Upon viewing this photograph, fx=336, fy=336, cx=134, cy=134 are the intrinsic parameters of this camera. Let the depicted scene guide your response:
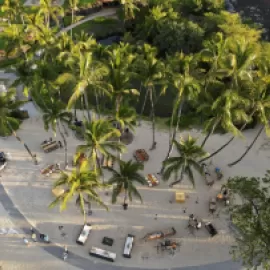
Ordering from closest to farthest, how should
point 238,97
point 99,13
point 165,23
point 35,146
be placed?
point 238,97 → point 35,146 → point 165,23 → point 99,13

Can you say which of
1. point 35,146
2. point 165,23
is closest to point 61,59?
point 35,146

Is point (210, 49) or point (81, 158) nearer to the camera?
point (210, 49)

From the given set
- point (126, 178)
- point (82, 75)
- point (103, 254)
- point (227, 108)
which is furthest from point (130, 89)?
point (103, 254)

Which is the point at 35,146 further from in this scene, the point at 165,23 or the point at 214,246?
the point at 165,23

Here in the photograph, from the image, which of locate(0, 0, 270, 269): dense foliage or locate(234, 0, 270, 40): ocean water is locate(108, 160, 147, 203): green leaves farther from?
locate(234, 0, 270, 40): ocean water

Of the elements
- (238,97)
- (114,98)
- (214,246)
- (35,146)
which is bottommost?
(214,246)

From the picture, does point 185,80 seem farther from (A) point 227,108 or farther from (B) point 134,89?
(B) point 134,89
